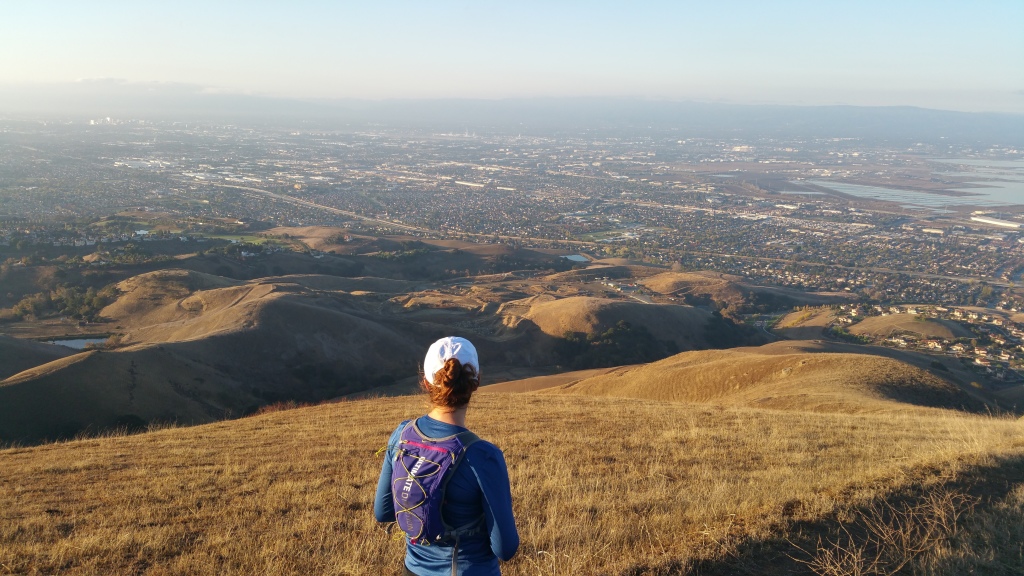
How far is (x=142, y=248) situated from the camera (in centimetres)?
6544

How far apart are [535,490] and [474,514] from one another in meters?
4.81

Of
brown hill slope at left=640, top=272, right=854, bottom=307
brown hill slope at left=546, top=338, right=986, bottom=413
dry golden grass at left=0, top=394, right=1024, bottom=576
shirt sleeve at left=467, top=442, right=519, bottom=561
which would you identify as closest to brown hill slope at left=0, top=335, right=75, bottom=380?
dry golden grass at left=0, top=394, right=1024, bottom=576

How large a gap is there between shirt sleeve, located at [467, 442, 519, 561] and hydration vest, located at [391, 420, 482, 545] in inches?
3.5

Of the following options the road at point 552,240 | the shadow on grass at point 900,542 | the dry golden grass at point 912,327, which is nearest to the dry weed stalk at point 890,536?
the shadow on grass at point 900,542

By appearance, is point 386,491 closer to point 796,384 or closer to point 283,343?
point 796,384

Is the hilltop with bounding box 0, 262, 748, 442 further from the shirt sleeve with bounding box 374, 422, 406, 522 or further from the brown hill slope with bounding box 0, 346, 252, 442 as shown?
the shirt sleeve with bounding box 374, 422, 406, 522

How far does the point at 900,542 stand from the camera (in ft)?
17.8

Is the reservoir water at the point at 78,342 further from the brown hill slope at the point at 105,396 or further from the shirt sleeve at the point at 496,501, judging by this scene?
the shirt sleeve at the point at 496,501

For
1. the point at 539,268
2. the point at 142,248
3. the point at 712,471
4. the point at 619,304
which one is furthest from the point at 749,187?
the point at 712,471

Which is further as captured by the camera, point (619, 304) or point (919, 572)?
point (619, 304)

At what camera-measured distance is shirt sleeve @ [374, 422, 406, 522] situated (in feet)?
10.3

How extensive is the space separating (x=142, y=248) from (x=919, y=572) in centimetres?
7404

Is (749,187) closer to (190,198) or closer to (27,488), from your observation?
(190,198)

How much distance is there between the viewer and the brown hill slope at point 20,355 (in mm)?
28000
